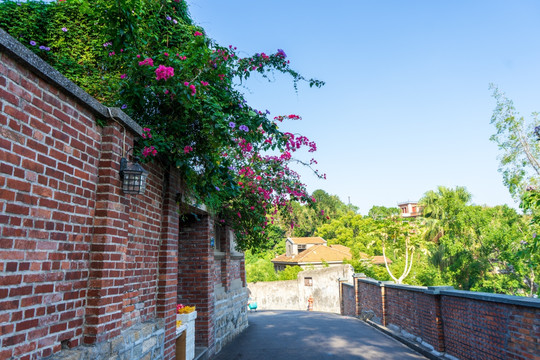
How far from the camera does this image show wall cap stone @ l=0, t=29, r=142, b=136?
90.8 inches

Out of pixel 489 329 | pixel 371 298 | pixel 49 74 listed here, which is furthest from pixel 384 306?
pixel 49 74

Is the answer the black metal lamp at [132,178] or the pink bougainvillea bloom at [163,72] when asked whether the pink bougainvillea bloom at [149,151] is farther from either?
the pink bougainvillea bloom at [163,72]

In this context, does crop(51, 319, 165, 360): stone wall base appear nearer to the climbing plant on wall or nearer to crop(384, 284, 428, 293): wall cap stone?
the climbing plant on wall

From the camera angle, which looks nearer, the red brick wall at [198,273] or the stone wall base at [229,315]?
the red brick wall at [198,273]

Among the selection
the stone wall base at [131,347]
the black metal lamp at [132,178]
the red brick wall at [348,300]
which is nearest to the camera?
the stone wall base at [131,347]

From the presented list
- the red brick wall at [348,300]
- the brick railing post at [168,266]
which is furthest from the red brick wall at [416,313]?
the brick railing post at [168,266]

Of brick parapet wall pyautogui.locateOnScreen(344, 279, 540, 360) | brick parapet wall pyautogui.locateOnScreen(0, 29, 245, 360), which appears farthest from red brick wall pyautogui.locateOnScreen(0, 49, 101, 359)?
brick parapet wall pyautogui.locateOnScreen(344, 279, 540, 360)

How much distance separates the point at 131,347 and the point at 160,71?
2987 mm

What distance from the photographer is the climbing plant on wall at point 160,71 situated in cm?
420

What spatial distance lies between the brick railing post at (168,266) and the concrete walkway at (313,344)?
291 cm

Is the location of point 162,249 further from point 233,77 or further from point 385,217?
point 385,217

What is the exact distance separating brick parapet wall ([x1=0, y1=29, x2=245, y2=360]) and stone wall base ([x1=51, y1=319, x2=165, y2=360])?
0.07 ft

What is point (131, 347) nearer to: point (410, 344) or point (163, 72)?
point (163, 72)

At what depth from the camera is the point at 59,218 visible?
2838 millimetres
